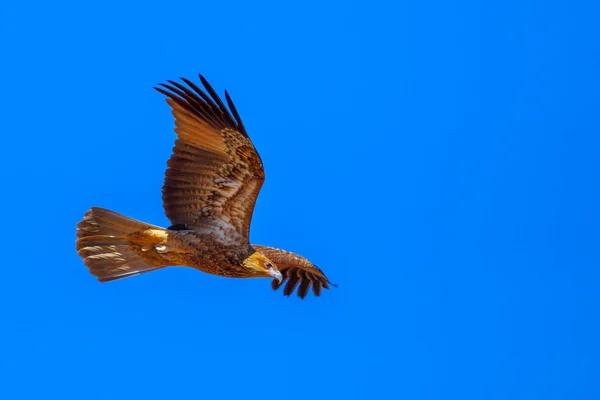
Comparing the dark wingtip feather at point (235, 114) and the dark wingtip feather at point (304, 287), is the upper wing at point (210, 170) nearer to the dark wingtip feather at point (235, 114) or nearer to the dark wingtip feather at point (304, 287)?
the dark wingtip feather at point (235, 114)

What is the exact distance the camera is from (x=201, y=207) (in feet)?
32.6

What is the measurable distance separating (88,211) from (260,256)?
1666 millimetres

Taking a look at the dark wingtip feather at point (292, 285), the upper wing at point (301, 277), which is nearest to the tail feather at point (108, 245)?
the upper wing at point (301, 277)

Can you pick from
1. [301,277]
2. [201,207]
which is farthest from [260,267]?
[301,277]

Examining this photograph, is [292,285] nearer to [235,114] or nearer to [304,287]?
[304,287]

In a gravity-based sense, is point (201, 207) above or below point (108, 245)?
above

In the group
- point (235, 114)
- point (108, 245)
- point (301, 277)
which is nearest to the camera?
point (235, 114)

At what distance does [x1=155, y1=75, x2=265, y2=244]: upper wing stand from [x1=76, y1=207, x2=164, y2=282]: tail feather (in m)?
0.41

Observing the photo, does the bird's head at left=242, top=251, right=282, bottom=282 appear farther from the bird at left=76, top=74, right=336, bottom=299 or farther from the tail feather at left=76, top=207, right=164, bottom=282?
the tail feather at left=76, top=207, right=164, bottom=282

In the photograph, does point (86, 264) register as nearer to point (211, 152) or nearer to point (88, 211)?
point (88, 211)

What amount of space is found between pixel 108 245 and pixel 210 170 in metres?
1.26

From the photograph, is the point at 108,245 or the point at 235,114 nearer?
the point at 235,114

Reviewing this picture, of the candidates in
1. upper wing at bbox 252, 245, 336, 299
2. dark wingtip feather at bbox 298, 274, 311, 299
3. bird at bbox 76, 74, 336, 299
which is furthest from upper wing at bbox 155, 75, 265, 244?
dark wingtip feather at bbox 298, 274, 311, 299

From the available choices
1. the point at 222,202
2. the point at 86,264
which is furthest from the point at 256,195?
the point at 86,264
